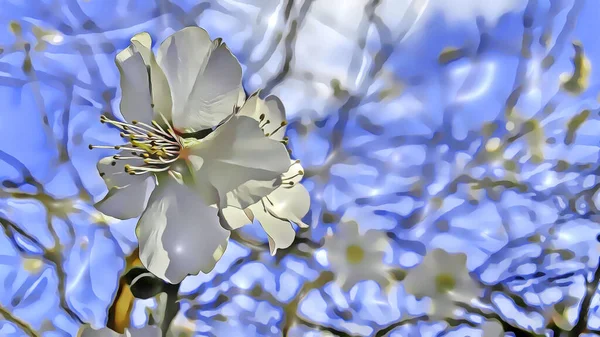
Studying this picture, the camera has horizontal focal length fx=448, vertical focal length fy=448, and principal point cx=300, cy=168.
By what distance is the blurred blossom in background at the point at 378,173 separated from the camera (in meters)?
0.35

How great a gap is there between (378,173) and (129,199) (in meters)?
0.20

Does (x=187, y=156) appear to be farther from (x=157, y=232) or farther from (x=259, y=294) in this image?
(x=259, y=294)

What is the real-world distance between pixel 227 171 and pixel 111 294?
0.64 ft

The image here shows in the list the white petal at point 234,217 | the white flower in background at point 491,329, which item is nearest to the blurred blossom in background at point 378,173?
the white flower in background at point 491,329

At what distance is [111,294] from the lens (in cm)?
34

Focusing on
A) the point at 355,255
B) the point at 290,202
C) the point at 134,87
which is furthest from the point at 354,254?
the point at 134,87

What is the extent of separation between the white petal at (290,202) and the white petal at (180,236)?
1.8 inches

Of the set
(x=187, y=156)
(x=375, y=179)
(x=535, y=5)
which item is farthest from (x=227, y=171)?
(x=535, y=5)

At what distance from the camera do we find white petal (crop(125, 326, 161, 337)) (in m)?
0.30

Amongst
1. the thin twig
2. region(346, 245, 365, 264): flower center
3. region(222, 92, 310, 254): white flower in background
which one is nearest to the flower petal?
region(222, 92, 310, 254): white flower in background

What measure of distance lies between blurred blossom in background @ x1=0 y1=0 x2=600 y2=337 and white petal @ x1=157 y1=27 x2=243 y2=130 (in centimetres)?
12

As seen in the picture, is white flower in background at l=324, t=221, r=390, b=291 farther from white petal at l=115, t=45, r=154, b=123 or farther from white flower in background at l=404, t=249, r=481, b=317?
white petal at l=115, t=45, r=154, b=123

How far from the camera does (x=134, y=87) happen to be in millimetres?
234

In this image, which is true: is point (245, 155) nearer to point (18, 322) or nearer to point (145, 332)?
point (145, 332)
